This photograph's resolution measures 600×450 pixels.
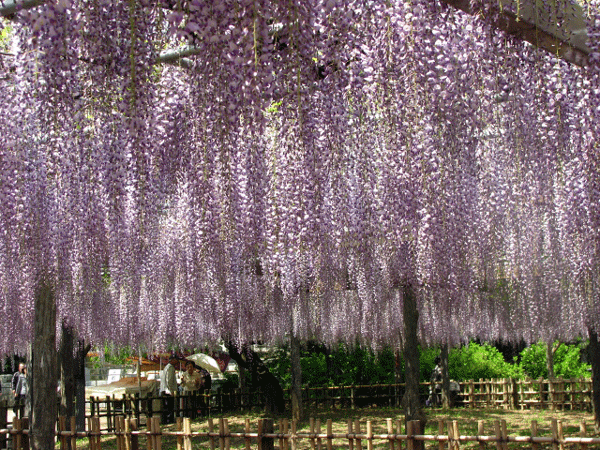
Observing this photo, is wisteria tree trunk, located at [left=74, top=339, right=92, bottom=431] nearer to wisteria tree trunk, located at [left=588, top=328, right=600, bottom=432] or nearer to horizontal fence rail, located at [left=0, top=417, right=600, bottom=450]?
horizontal fence rail, located at [left=0, top=417, right=600, bottom=450]

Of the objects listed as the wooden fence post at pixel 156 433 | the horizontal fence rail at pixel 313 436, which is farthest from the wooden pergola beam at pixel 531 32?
the wooden fence post at pixel 156 433

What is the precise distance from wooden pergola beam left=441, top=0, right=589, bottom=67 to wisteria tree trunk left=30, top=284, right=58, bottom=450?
515 centimetres

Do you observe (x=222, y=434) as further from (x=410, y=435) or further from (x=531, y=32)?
(x=531, y=32)

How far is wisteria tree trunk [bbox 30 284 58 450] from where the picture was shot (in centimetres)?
733

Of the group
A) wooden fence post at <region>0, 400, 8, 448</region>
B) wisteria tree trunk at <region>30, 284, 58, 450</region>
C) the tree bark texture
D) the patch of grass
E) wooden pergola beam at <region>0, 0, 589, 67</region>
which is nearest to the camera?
wooden pergola beam at <region>0, 0, 589, 67</region>

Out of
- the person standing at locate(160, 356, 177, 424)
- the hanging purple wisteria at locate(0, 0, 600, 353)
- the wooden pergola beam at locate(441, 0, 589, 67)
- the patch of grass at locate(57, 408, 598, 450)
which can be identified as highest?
the wooden pergola beam at locate(441, 0, 589, 67)

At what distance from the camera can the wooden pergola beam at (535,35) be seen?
442 centimetres

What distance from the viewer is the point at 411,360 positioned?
10.9 metres

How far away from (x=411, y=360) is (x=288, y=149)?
6920mm

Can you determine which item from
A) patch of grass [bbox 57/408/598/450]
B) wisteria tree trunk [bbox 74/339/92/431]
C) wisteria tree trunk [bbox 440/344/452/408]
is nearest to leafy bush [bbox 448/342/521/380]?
wisteria tree trunk [bbox 440/344/452/408]

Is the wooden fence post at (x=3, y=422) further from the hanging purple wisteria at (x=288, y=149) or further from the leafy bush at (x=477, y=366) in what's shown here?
the leafy bush at (x=477, y=366)

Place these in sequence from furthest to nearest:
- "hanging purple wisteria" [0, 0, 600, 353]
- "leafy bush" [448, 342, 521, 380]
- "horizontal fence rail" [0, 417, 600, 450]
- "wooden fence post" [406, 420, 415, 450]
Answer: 1. "leafy bush" [448, 342, 521, 380]
2. "wooden fence post" [406, 420, 415, 450]
3. "horizontal fence rail" [0, 417, 600, 450]
4. "hanging purple wisteria" [0, 0, 600, 353]

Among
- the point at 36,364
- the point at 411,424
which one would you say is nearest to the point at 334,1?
the point at 411,424

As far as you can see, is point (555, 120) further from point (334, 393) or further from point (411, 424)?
point (334, 393)
